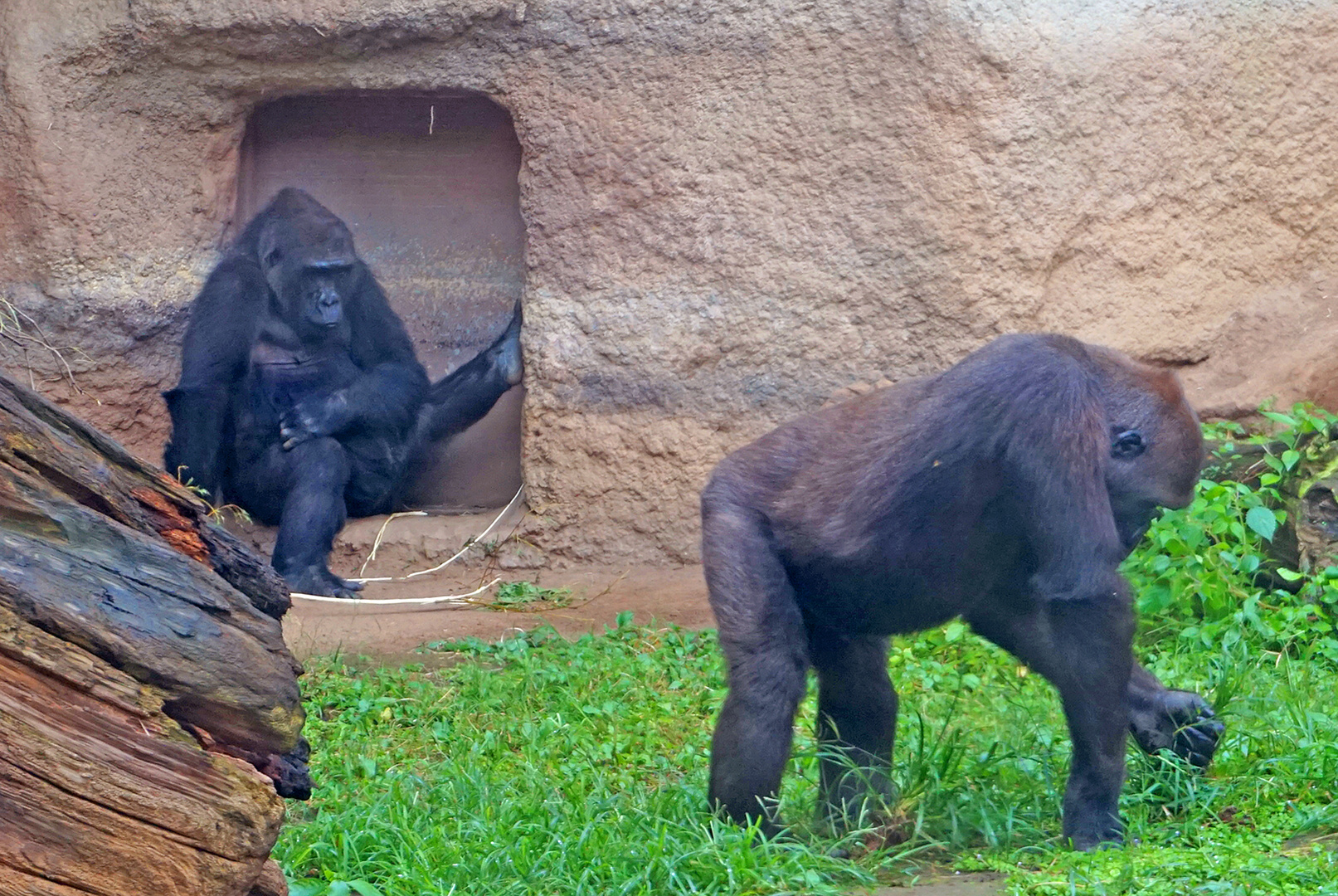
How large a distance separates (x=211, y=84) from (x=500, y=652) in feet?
10.2

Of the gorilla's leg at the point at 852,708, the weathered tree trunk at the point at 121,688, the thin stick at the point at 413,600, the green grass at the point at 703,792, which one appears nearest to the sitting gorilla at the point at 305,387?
the thin stick at the point at 413,600

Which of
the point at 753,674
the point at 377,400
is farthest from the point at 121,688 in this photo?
the point at 377,400

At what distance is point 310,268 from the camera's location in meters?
6.40

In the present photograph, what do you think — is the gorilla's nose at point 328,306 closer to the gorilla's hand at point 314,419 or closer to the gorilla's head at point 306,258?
the gorilla's head at point 306,258

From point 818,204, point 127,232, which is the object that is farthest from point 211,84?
point 818,204

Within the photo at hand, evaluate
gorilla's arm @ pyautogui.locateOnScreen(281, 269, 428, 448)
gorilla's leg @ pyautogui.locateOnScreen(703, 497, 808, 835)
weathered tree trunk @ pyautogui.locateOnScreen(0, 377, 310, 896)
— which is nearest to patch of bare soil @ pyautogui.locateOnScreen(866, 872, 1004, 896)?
gorilla's leg @ pyautogui.locateOnScreen(703, 497, 808, 835)

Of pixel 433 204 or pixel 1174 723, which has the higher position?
pixel 433 204

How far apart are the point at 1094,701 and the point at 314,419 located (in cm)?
439

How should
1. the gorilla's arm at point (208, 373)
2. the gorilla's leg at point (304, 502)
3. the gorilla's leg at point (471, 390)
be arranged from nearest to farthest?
the gorilla's leg at point (304, 502) → the gorilla's arm at point (208, 373) → the gorilla's leg at point (471, 390)

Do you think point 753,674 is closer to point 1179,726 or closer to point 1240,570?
point 1179,726

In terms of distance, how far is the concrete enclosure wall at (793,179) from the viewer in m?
5.57

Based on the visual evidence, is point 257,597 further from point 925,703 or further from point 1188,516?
point 1188,516

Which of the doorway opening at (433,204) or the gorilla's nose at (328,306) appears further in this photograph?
the doorway opening at (433,204)

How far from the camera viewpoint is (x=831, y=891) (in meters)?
2.69
